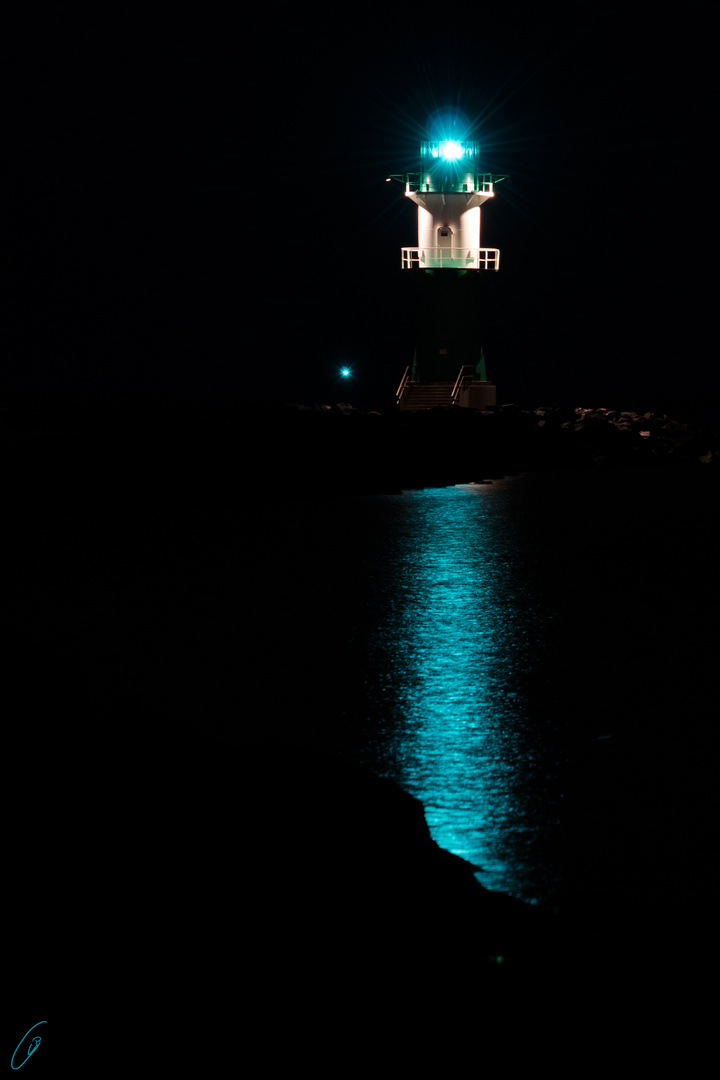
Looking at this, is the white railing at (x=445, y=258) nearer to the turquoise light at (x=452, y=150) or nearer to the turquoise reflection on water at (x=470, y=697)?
the turquoise light at (x=452, y=150)

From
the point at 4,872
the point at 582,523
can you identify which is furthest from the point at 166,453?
the point at 4,872

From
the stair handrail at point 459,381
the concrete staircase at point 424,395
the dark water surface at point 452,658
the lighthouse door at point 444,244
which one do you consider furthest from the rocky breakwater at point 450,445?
the dark water surface at point 452,658

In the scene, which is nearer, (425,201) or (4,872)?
(4,872)

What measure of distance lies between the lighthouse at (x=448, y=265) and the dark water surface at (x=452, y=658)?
1485cm

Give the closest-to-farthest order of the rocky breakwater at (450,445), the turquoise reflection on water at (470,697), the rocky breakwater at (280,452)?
the turquoise reflection on water at (470,697)
the rocky breakwater at (280,452)
the rocky breakwater at (450,445)

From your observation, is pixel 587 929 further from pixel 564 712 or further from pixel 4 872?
pixel 564 712

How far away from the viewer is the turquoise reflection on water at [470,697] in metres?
6.31

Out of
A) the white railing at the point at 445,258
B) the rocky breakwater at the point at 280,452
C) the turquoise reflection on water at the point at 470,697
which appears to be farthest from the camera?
the white railing at the point at 445,258

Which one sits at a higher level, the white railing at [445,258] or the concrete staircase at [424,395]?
the white railing at [445,258]

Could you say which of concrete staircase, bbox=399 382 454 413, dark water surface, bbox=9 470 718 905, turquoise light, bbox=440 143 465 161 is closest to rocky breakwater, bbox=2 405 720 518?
concrete staircase, bbox=399 382 454 413

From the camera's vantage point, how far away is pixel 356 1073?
9.83 ft

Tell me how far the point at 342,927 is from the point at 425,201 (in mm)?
36210

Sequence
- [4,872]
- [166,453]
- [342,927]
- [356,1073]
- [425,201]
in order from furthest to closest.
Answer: [425,201] < [166,453] < [4,872] < [342,927] < [356,1073]

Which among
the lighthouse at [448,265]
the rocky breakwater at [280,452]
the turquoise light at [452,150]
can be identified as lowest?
the rocky breakwater at [280,452]
